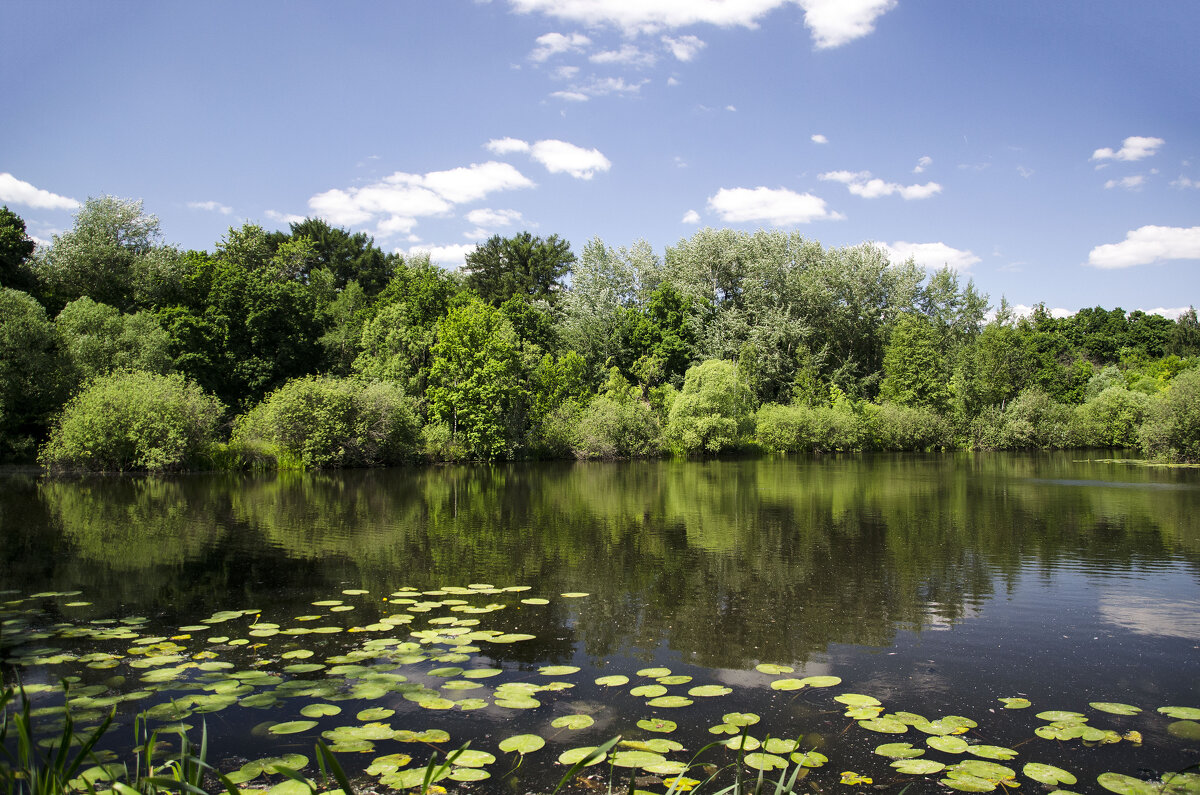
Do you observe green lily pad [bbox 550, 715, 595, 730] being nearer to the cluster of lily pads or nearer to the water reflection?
the cluster of lily pads

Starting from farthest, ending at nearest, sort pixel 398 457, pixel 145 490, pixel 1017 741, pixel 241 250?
pixel 241 250 < pixel 398 457 < pixel 145 490 < pixel 1017 741

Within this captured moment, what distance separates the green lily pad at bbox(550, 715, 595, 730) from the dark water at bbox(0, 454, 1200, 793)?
3.2 inches

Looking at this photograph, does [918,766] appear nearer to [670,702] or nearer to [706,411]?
[670,702]

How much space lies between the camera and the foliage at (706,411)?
49406mm

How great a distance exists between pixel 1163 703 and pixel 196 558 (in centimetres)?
1357

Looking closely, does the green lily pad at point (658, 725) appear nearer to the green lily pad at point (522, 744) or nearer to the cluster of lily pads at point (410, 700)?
the cluster of lily pads at point (410, 700)

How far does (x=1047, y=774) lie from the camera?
16.3 feet

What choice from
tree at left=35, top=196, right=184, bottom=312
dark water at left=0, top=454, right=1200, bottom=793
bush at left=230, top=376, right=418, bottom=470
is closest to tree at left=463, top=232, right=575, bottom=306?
tree at left=35, top=196, right=184, bottom=312

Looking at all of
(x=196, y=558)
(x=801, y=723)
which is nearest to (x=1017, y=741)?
(x=801, y=723)

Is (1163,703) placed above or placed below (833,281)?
below

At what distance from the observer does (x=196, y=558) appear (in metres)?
12.9

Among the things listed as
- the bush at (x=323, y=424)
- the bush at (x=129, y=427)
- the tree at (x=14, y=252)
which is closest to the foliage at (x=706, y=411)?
the bush at (x=323, y=424)

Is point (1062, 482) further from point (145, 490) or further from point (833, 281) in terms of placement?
point (833, 281)

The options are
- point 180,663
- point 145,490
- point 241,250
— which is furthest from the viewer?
point 241,250
